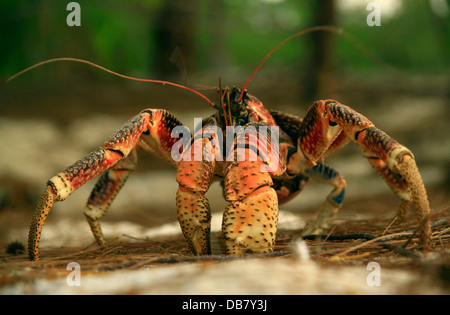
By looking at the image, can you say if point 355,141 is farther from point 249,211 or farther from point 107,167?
point 107,167

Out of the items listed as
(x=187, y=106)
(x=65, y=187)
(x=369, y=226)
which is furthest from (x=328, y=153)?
(x=187, y=106)

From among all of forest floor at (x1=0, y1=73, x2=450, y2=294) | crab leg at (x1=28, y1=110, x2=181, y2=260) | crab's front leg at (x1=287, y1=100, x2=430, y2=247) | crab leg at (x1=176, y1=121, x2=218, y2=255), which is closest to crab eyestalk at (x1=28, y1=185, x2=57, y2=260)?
crab leg at (x1=28, y1=110, x2=181, y2=260)

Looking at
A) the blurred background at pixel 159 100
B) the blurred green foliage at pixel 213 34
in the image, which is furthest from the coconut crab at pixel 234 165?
the blurred green foliage at pixel 213 34

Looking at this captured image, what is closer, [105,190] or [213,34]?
[105,190]

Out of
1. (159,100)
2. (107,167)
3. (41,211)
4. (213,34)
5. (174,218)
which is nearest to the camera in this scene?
(41,211)

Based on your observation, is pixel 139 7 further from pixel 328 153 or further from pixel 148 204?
pixel 328 153

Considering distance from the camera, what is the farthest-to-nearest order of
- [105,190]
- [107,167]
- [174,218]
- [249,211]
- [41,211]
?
1. [174,218]
2. [105,190]
3. [107,167]
4. [41,211]
5. [249,211]

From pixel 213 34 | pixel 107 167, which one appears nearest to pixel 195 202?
pixel 107 167
